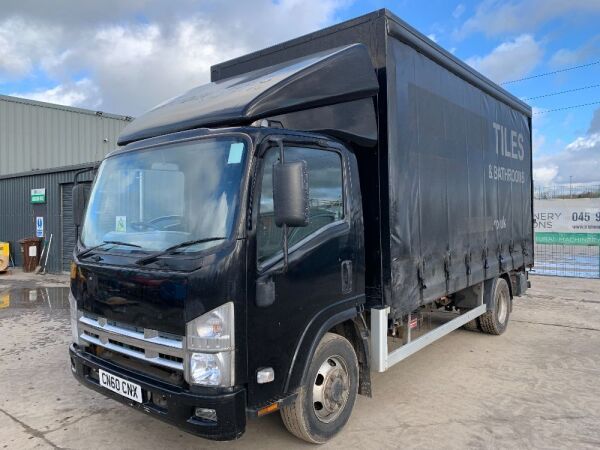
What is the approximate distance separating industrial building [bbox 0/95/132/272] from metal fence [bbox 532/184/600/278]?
13034mm

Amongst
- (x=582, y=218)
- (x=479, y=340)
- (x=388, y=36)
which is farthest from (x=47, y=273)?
(x=582, y=218)

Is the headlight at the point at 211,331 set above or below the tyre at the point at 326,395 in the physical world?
above

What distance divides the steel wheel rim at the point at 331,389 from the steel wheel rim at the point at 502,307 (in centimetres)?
403

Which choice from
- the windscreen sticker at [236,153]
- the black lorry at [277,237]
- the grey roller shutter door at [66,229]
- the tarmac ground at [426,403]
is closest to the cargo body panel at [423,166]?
the black lorry at [277,237]

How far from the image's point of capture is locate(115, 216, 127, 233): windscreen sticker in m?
3.51

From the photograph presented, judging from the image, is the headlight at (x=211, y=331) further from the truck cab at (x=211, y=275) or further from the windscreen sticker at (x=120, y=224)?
the windscreen sticker at (x=120, y=224)

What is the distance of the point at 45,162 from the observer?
855 inches

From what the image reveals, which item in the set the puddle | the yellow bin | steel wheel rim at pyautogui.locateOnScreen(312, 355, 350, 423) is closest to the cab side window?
steel wheel rim at pyautogui.locateOnScreen(312, 355, 350, 423)

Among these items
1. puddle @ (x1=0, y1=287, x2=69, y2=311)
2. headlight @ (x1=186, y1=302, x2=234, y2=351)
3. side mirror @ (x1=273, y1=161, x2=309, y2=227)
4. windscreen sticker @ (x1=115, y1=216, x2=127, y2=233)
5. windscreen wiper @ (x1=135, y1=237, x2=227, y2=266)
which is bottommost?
puddle @ (x1=0, y1=287, x2=69, y2=311)

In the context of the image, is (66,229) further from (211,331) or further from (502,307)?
(211,331)

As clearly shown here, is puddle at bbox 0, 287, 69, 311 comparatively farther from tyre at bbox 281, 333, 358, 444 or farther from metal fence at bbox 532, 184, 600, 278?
metal fence at bbox 532, 184, 600, 278

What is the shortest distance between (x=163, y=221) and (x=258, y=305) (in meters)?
0.94

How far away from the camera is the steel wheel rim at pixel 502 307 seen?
22.8 feet

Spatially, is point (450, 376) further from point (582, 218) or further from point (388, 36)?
point (582, 218)
